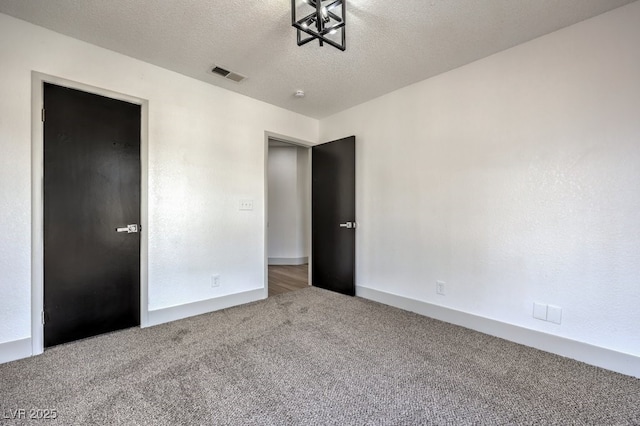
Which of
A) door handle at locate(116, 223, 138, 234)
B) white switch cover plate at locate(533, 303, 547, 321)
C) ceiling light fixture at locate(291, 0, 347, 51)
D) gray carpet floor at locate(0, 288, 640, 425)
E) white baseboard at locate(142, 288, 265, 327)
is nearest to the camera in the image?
gray carpet floor at locate(0, 288, 640, 425)

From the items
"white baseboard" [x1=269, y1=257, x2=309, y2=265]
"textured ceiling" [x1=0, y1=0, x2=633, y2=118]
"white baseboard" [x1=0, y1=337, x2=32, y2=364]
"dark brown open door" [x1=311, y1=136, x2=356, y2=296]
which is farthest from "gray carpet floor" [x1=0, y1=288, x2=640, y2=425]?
"white baseboard" [x1=269, y1=257, x2=309, y2=265]

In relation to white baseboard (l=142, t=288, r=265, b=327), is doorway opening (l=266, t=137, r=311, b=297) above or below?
above

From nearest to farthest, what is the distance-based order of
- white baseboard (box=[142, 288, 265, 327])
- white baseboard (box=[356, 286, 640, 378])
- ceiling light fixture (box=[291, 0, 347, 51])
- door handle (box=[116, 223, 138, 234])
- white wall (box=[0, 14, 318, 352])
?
ceiling light fixture (box=[291, 0, 347, 51]) < white baseboard (box=[356, 286, 640, 378]) < white wall (box=[0, 14, 318, 352]) < door handle (box=[116, 223, 138, 234]) < white baseboard (box=[142, 288, 265, 327])

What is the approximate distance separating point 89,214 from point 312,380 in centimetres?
236

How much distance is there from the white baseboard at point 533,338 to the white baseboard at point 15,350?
334 centimetres

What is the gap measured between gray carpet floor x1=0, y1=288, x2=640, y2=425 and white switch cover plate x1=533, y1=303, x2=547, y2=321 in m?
0.28

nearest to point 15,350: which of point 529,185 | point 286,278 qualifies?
point 286,278

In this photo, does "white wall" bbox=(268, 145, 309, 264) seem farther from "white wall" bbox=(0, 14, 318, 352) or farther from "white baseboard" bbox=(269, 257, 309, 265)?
"white wall" bbox=(0, 14, 318, 352)

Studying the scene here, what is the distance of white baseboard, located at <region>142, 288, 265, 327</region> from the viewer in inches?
108

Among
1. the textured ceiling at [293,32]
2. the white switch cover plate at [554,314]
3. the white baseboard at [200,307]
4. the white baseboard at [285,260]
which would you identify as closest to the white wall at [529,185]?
the white switch cover plate at [554,314]

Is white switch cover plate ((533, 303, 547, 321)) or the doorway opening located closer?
white switch cover plate ((533, 303, 547, 321))

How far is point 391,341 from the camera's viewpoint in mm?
2383

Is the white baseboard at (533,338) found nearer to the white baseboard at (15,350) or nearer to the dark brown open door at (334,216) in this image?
the dark brown open door at (334,216)

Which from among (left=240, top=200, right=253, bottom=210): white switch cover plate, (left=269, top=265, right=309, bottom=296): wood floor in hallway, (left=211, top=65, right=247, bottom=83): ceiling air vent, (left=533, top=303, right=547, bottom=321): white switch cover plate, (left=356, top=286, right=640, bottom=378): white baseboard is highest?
(left=211, top=65, right=247, bottom=83): ceiling air vent
